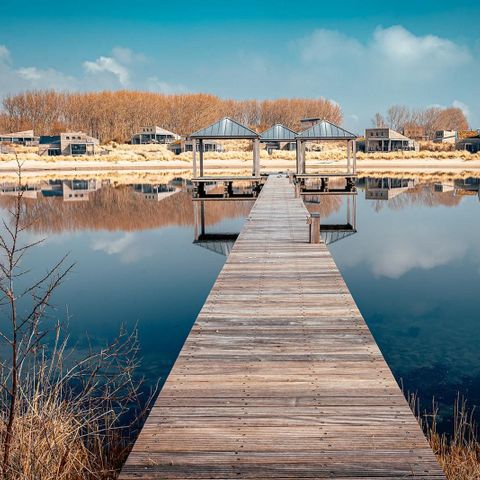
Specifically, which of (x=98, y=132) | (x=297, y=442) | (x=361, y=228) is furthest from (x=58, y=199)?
(x=98, y=132)

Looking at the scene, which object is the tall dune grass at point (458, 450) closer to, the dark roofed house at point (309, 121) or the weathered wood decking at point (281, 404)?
the weathered wood decking at point (281, 404)

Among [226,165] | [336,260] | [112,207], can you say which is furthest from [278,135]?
[226,165]

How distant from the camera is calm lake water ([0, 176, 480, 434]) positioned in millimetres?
8414

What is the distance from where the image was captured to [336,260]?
15.4 m

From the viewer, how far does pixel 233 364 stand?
17.5ft

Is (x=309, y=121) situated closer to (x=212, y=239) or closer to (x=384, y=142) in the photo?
(x=384, y=142)

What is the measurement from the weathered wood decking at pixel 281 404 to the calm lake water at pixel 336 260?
1590 millimetres

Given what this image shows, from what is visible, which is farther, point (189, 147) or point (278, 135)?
point (189, 147)

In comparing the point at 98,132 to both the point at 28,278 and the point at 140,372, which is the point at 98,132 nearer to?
the point at 28,278

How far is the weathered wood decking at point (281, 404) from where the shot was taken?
143 inches

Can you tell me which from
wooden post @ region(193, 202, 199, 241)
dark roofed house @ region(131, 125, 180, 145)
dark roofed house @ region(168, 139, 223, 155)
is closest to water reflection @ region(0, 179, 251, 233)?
wooden post @ region(193, 202, 199, 241)

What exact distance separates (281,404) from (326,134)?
29078mm

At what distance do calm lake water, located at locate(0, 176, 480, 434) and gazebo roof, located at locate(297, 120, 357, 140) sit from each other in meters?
3.75

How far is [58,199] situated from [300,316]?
28.6 meters
